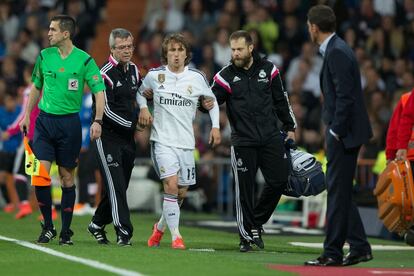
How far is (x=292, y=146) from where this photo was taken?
15.1 m

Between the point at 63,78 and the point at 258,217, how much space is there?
2.69 m

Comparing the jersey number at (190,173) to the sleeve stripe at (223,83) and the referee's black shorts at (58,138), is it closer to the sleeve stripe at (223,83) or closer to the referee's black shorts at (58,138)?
the sleeve stripe at (223,83)

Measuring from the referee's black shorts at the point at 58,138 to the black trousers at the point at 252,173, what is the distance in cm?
174

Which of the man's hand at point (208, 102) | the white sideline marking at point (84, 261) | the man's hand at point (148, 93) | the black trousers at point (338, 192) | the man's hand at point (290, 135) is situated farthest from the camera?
the man's hand at point (290, 135)

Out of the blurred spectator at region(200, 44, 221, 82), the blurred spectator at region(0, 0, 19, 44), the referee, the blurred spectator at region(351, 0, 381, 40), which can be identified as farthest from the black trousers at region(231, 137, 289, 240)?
the blurred spectator at region(0, 0, 19, 44)

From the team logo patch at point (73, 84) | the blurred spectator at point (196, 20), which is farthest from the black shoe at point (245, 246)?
the blurred spectator at point (196, 20)

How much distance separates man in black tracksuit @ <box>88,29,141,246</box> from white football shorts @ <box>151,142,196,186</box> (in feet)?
1.10

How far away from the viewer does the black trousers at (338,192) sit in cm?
1220

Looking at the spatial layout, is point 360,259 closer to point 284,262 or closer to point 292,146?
point 284,262

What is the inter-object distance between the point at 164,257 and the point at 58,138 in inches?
82.3

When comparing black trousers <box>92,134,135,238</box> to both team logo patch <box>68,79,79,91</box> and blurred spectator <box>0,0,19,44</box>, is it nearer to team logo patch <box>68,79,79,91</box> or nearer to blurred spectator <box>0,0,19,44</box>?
team logo patch <box>68,79,79,91</box>

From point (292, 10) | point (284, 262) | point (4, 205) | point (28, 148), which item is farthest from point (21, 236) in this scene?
point (292, 10)

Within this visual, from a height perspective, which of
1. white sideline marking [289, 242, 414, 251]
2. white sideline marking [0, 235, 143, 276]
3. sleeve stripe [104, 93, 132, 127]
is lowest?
white sideline marking [289, 242, 414, 251]

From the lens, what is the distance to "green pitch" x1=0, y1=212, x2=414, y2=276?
11617mm
